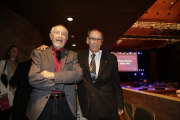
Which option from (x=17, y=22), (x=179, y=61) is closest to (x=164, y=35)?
(x=179, y=61)

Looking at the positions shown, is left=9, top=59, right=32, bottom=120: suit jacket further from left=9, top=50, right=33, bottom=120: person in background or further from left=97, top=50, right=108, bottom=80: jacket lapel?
left=97, top=50, right=108, bottom=80: jacket lapel

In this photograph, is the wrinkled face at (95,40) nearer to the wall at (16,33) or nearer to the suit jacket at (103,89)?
the suit jacket at (103,89)

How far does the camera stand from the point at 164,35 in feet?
37.8

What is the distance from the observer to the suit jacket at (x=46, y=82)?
1.24m

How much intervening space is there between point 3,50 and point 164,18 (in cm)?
953

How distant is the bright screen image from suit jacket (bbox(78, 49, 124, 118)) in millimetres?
13131

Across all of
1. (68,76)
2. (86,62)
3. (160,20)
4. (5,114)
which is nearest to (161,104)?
(86,62)

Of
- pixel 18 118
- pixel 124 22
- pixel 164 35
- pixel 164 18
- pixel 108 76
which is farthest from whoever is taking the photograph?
pixel 164 35

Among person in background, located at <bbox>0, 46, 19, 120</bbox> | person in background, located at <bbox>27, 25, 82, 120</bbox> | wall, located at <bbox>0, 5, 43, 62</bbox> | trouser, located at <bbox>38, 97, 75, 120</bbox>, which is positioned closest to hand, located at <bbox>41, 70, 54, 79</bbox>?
person in background, located at <bbox>27, 25, 82, 120</bbox>

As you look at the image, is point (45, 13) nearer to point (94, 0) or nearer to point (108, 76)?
point (94, 0)

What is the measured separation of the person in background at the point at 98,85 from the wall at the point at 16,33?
2.98 meters

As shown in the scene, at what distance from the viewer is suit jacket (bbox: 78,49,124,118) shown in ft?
5.09

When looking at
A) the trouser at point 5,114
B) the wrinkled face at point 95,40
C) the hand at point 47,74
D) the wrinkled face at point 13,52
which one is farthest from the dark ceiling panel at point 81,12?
the hand at point 47,74

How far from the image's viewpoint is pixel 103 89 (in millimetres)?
1620
